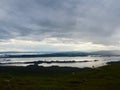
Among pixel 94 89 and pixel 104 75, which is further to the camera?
pixel 104 75

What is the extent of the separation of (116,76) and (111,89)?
30.0m

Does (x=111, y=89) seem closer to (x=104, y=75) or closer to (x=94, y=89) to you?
(x=94, y=89)

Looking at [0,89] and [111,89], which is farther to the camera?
[111,89]

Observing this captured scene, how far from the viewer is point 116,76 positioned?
271ft

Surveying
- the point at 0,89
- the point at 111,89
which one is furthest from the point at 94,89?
the point at 0,89

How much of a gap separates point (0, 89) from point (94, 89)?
1657 cm

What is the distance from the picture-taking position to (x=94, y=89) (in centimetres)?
5303

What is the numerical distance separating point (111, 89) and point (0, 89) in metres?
19.1

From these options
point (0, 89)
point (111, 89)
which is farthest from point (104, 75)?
point (0, 89)

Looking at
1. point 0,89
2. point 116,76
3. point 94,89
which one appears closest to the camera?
point 0,89

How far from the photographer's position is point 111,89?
53.2 m

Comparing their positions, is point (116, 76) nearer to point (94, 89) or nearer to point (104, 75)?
point (104, 75)

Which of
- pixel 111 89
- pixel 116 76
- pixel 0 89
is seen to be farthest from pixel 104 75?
pixel 0 89

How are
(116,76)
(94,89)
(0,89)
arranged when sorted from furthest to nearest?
1. (116,76)
2. (94,89)
3. (0,89)
